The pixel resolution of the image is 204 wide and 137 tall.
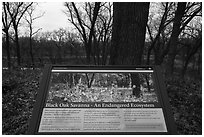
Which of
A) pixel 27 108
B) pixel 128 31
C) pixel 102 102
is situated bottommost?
pixel 27 108

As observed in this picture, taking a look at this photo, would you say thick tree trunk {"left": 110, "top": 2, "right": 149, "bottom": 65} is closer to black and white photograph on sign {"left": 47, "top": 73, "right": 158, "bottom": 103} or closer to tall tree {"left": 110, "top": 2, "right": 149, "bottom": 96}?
tall tree {"left": 110, "top": 2, "right": 149, "bottom": 96}

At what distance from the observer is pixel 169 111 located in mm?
2514

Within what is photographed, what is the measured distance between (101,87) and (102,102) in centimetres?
29

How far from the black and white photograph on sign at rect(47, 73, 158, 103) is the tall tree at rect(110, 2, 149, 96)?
152 centimetres

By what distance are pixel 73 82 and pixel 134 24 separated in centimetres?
211

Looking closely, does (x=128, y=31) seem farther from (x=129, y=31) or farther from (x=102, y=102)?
(x=102, y=102)

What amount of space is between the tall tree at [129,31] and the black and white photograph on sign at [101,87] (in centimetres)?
152

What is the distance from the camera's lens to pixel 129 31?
427 centimetres

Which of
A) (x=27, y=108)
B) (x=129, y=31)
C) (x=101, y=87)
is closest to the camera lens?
(x=101, y=87)

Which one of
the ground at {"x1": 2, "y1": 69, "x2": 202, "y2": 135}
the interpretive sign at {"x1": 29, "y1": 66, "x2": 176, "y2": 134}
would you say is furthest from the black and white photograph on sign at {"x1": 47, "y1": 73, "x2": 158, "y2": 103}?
the ground at {"x1": 2, "y1": 69, "x2": 202, "y2": 135}

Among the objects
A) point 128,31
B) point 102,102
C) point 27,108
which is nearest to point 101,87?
point 102,102

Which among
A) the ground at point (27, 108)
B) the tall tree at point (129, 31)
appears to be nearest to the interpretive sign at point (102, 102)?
the tall tree at point (129, 31)

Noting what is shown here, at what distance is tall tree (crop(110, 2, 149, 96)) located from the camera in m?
4.26

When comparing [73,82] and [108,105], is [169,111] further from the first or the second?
[73,82]
